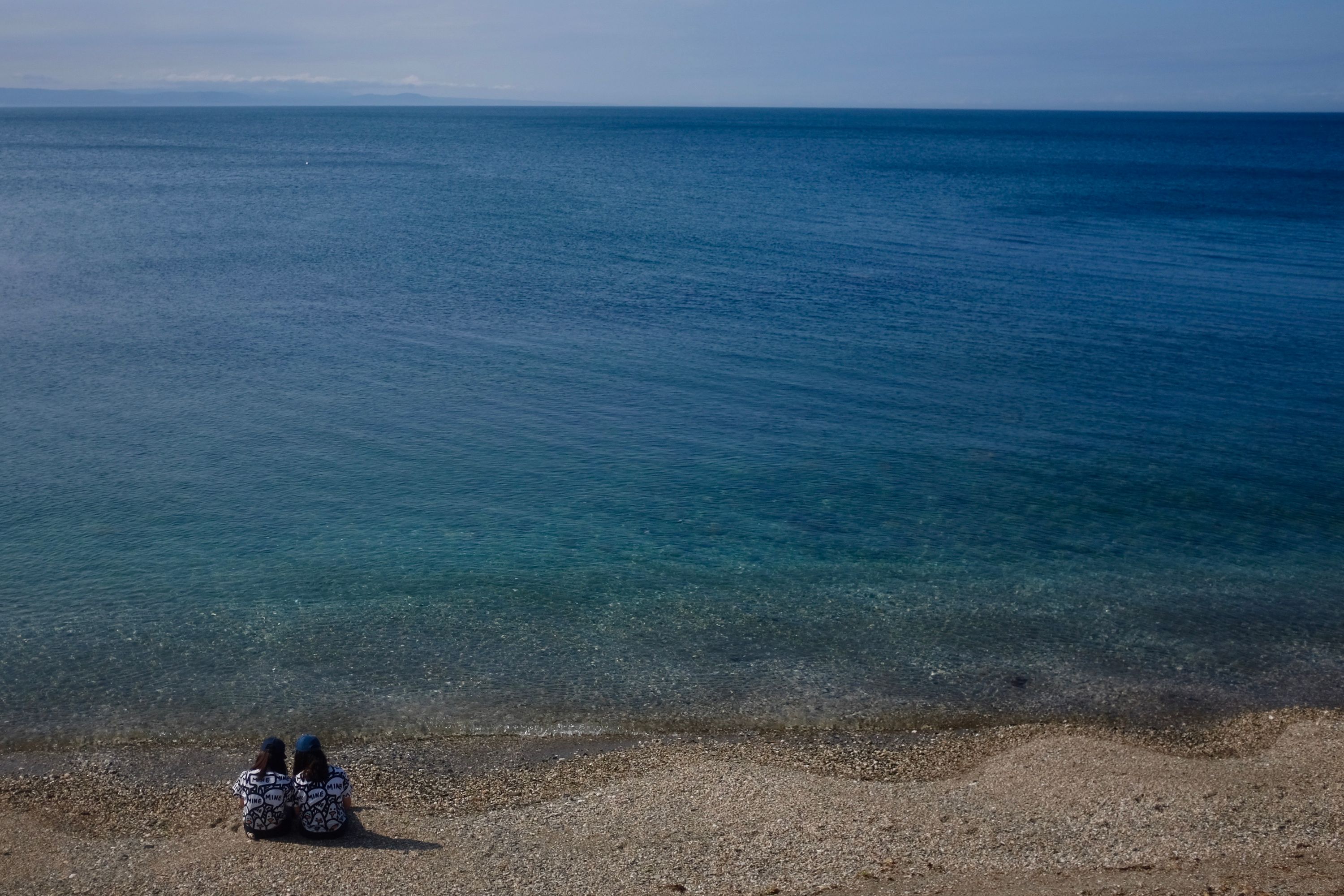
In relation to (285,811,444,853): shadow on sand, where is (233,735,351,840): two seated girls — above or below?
above

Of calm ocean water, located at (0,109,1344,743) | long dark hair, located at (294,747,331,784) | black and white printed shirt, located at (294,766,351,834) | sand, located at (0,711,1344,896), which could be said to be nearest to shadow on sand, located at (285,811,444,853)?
sand, located at (0,711,1344,896)

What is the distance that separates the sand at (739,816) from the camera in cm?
1320

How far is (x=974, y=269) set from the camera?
2137 inches

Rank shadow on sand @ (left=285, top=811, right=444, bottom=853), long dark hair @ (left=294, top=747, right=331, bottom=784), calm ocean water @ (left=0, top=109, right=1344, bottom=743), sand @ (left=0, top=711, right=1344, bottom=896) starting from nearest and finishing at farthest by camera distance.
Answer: sand @ (left=0, top=711, right=1344, bottom=896)
shadow on sand @ (left=285, top=811, right=444, bottom=853)
long dark hair @ (left=294, top=747, right=331, bottom=784)
calm ocean water @ (left=0, top=109, right=1344, bottom=743)

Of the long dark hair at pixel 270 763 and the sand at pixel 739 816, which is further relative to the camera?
the long dark hair at pixel 270 763

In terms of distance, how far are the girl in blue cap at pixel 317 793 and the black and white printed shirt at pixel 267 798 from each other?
0.13 metres

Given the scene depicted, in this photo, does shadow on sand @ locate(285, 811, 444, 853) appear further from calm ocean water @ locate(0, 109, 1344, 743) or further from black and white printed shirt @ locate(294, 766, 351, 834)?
calm ocean water @ locate(0, 109, 1344, 743)

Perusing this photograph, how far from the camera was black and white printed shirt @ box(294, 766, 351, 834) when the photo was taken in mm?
14016

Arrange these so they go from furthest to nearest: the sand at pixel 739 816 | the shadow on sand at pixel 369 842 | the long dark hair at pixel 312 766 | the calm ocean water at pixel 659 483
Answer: the calm ocean water at pixel 659 483 → the long dark hair at pixel 312 766 → the shadow on sand at pixel 369 842 → the sand at pixel 739 816

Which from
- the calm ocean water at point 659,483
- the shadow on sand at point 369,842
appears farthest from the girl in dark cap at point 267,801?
the calm ocean water at point 659,483

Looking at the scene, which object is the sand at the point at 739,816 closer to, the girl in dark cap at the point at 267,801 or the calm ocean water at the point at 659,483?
the girl in dark cap at the point at 267,801

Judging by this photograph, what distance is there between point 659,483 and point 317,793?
15.1 meters

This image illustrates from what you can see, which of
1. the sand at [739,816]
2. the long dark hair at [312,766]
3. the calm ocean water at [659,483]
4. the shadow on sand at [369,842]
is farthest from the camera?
the calm ocean water at [659,483]

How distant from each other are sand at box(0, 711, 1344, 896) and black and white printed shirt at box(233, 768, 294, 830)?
384 mm
